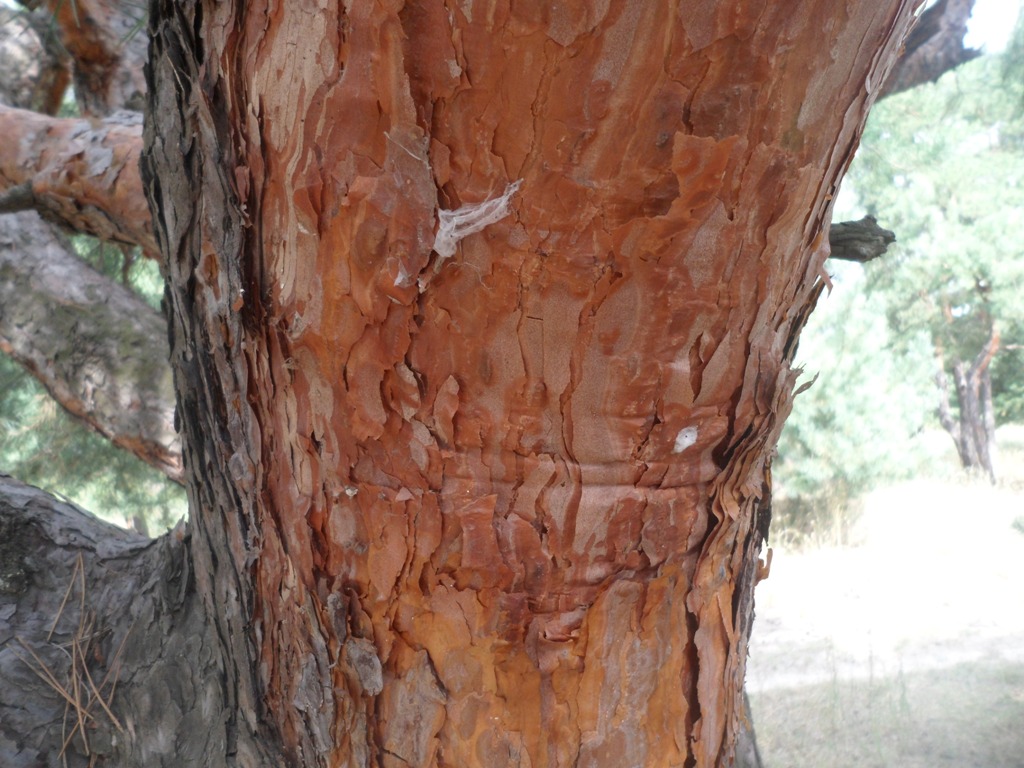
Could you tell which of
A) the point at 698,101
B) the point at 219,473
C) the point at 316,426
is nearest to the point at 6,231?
the point at 219,473

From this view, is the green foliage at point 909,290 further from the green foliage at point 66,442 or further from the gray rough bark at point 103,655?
the gray rough bark at point 103,655

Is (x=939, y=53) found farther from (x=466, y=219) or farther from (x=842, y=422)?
(x=842, y=422)

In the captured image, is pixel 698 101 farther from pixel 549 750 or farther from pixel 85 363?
pixel 85 363

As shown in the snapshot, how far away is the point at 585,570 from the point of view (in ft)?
1.73

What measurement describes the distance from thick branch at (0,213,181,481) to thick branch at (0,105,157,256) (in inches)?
14.8

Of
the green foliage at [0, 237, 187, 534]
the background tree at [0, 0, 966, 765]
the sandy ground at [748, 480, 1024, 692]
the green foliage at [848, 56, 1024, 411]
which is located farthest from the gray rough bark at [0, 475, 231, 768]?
the green foliage at [848, 56, 1024, 411]

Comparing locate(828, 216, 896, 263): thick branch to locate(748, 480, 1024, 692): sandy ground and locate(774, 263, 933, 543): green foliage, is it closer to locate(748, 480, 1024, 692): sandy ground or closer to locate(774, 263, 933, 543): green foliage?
locate(748, 480, 1024, 692): sandy ground

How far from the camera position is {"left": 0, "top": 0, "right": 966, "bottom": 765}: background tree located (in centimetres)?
40

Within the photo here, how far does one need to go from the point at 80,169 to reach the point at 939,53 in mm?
2182

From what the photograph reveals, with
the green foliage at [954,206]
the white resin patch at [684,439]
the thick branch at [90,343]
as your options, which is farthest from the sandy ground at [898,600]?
the white resin patch at [684,439]

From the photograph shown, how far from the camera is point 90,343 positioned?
1.62 m

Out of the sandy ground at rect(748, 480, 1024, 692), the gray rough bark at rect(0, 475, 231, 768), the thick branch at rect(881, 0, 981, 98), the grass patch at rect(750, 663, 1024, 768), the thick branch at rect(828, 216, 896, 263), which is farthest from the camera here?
the sandy ground at rect(748, 480, 1024, 692)

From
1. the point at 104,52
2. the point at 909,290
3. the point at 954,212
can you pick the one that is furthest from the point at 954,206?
the point at 104,52

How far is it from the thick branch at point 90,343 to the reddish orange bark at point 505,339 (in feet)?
3.57
